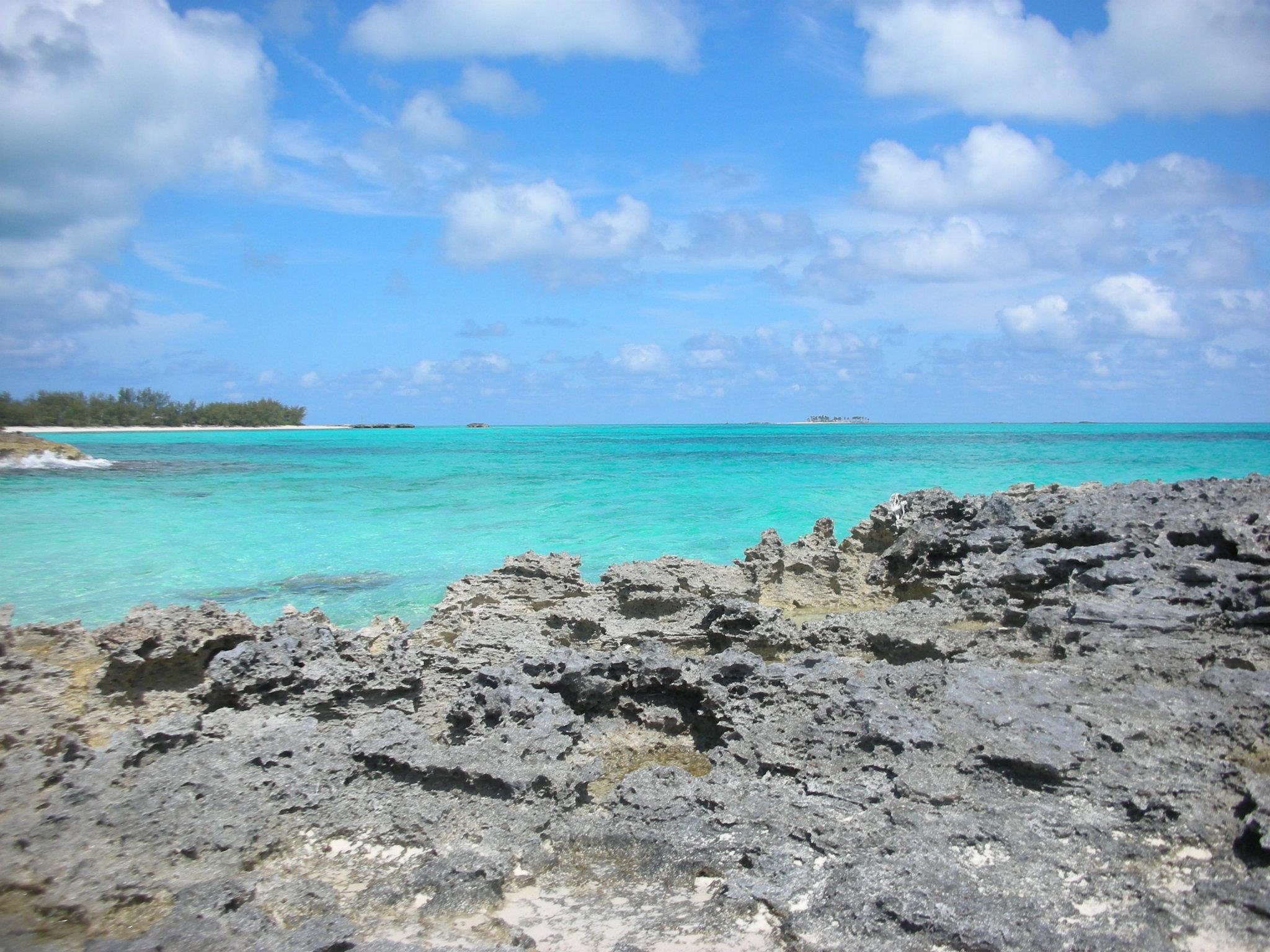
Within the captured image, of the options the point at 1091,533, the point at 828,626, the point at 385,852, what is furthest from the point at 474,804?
the point at 1091,533

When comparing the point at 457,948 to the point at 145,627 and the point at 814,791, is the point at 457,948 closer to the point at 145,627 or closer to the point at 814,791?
the point at 814,791

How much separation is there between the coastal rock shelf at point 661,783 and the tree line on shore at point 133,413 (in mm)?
59297

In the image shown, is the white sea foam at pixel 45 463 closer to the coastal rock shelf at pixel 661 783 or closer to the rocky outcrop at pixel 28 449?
the rocky outcrop at pixel 28 449

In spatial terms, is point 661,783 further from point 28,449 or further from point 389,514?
point 28,449

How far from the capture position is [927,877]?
266 cm

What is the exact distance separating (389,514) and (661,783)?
1493 cm

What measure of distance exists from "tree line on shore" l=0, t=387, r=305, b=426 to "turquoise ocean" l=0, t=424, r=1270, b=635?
1161 inches

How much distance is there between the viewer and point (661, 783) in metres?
3.34

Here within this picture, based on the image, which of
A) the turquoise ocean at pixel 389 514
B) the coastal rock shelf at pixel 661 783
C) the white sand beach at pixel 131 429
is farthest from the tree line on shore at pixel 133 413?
the coastal rock shelf at pixel 661 783

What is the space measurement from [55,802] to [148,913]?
2.55ft

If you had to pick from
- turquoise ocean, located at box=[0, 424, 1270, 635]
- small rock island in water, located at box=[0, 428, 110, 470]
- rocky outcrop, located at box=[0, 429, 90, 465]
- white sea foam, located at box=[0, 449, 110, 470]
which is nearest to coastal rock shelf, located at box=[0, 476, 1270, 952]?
turquoise ocean, located at box=[0, 424, 1270, 635]

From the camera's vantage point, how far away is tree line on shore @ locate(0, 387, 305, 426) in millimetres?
60500

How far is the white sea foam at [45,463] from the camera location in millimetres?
30594

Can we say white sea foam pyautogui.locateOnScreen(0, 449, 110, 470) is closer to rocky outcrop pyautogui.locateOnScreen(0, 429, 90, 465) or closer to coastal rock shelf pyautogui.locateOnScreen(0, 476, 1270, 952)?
rocky outcrop pyautogui.locateOnScreen(0, 429, 90, 465)
